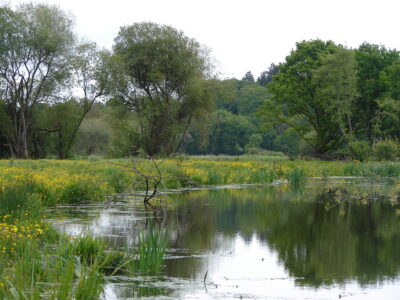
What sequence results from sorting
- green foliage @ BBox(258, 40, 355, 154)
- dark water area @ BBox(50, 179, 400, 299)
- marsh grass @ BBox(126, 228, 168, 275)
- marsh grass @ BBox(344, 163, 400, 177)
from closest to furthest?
dark water area @ BBox(50, 179, 400, 299), marsh grass @ BBox(126, 228, 168, 275), marsh grass @ BBox(344, 163, 400, 177), green foliage @ BBox(258, 40, 355, 154)

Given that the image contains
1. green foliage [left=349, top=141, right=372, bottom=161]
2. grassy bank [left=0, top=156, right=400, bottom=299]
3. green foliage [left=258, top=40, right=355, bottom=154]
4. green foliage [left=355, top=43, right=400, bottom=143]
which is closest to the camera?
grassy bank [left=0, top=156, right=400, bottom=299]

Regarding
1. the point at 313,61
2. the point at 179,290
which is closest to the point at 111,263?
the point at 179,290

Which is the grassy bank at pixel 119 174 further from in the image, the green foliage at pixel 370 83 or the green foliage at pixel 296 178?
the green foliage at pixel 370 83

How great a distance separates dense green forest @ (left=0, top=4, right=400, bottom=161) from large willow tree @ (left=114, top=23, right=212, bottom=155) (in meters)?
0.09

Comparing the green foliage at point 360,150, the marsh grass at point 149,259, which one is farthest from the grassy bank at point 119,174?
the green foliage at point 360,150

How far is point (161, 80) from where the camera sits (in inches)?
2014

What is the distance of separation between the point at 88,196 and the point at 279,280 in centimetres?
1071

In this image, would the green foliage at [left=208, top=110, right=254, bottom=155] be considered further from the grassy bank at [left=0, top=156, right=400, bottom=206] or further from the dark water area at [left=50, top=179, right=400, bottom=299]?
the dark water area at [left=50, top=179, right=400, bottom=299]

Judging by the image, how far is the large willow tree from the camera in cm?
5066

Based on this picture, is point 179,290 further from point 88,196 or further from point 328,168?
point 328,168

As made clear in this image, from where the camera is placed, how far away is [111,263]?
366 inches

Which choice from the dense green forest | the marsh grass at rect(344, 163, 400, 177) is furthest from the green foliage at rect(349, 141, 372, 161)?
the marsh grass at rect(344, 163, 400, 177)

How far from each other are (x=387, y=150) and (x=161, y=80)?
65.7ft

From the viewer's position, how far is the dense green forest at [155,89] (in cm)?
4588
